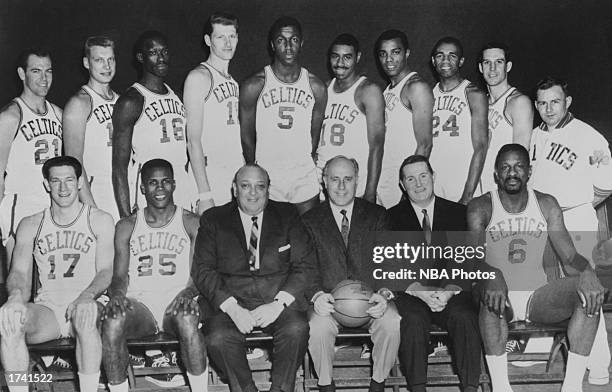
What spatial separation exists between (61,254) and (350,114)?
1965 millimetres

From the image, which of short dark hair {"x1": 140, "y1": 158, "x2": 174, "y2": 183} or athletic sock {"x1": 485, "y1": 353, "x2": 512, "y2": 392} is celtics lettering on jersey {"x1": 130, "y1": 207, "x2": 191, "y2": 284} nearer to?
short dark hair {"x1": 140, "y1": 158, "x2": 174, "y2": 183}

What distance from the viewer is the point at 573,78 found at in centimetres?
466

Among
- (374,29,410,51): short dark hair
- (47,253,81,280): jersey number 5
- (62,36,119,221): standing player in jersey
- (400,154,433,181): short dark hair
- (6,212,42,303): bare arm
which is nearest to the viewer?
(6,212,42,303): bare arm

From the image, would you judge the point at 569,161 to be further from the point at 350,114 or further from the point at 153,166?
the point at 153,166

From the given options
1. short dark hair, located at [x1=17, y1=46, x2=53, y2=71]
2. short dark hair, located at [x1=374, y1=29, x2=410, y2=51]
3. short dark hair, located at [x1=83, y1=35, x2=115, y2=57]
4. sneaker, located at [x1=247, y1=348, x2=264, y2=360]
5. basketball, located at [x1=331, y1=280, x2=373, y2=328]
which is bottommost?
sneaker, located at [x1=247, y1=348, x2=264, y2=360]

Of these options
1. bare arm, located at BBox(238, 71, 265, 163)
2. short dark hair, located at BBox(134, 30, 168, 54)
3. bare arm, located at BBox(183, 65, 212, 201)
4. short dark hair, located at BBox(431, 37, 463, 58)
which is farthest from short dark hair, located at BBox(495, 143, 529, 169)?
short dark hair, located at BBox(134, 30, 168, 54)

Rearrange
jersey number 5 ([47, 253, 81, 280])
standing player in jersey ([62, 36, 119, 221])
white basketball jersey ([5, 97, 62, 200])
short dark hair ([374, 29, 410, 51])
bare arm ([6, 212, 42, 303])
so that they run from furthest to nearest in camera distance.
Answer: short dark hair ([374, 29, 410, 51]), standing player in jersey ([62, 36, 119, 221]), white basketball jersey ([5, 97, 62, 200]), jersey number 5 ([47, 253, 81, 280]), bare arm ([6, 212, 42, 303])

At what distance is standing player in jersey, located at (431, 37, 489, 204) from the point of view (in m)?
4.69

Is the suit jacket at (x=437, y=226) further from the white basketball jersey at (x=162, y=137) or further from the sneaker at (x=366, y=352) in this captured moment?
the white basketball jersey at (x=162, y=137)

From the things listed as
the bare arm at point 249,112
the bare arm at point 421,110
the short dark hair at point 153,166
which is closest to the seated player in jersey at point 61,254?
the short dark hair at point 153,166

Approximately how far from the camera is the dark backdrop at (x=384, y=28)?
14.9 ft

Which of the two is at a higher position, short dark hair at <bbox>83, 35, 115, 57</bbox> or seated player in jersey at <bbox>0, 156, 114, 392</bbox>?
short dark hair at <bbox>83, 35, 115, 57</bbox>

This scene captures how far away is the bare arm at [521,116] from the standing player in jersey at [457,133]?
0.18 metres

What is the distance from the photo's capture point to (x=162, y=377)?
4516 mm
